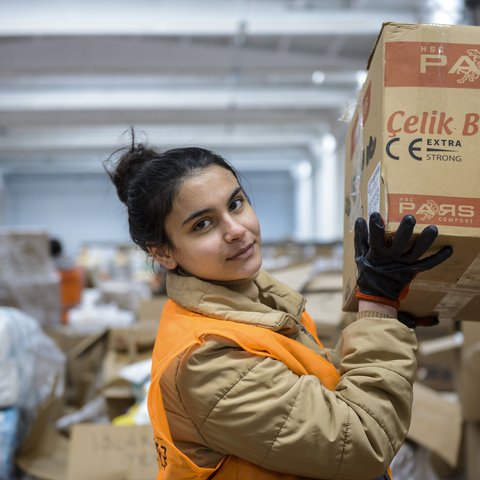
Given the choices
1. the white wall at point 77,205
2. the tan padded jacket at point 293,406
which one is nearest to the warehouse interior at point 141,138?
the tan padded jacket at point 293,406

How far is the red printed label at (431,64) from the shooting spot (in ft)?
2.95

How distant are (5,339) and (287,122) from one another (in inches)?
311

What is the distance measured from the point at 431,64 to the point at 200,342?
62 centimetres

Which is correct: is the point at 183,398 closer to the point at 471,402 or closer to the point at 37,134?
the point at 471,402

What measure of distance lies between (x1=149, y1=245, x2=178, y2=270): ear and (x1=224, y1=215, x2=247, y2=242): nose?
0.14 metres

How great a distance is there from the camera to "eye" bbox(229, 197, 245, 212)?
3.50ft

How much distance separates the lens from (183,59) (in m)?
5.77

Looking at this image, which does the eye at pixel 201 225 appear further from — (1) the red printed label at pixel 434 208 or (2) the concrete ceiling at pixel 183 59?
(2) the concrete ceiling at pixel 183 59

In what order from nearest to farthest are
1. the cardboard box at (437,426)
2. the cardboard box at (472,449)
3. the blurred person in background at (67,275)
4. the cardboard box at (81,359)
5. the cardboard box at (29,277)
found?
the cardboard box at (437,426) < the cardboard box at (472,449) < the cardboard box at (81,359) < the cardboard box at (29,277) < the blurred person in background at (67,275)

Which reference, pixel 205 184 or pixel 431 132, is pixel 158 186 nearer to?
pixel 205 184

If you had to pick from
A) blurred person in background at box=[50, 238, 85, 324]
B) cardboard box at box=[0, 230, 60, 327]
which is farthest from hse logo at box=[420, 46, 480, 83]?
blurred person in background at box=[50, 238, 85, 324]

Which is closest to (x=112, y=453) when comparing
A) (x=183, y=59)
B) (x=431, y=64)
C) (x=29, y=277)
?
(x=431, y=64)

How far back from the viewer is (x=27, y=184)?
1558 centimetres

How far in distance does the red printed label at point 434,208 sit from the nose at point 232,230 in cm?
29
